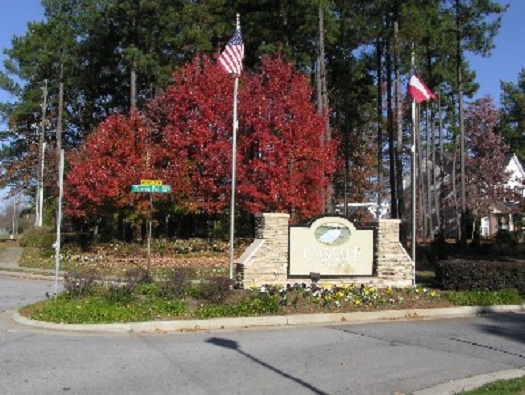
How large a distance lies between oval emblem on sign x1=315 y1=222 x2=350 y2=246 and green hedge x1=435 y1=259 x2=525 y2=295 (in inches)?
106

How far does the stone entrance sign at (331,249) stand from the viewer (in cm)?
1612

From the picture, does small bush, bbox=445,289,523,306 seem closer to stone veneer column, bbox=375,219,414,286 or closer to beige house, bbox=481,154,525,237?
stone veneer column, bbox=375,219,414,286

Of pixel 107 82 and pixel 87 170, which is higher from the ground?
pixel 107 82

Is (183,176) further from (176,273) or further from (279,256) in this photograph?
(176,273)

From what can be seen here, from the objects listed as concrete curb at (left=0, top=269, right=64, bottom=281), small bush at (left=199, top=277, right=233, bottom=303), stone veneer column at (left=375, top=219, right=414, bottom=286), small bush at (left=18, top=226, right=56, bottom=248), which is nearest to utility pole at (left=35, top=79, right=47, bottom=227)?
small bush at (left=18, top=226, right=56, bottom=248)

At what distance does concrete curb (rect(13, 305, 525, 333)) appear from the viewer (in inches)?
440

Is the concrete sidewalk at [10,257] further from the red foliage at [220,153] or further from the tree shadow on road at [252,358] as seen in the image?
the tree shadow on road at [252,358]

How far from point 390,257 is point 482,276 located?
7.50ft

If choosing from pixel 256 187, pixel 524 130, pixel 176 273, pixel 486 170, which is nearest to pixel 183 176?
pixel 256 187

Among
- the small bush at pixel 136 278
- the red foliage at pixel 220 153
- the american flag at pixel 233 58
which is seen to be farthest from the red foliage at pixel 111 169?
the small bush at pixel 136 278

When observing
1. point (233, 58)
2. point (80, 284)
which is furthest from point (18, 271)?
point (80, 284)

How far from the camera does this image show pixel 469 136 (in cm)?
6200

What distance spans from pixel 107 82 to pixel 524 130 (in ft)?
139

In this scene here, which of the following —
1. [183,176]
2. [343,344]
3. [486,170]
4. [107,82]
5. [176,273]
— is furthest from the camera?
[486,170]
